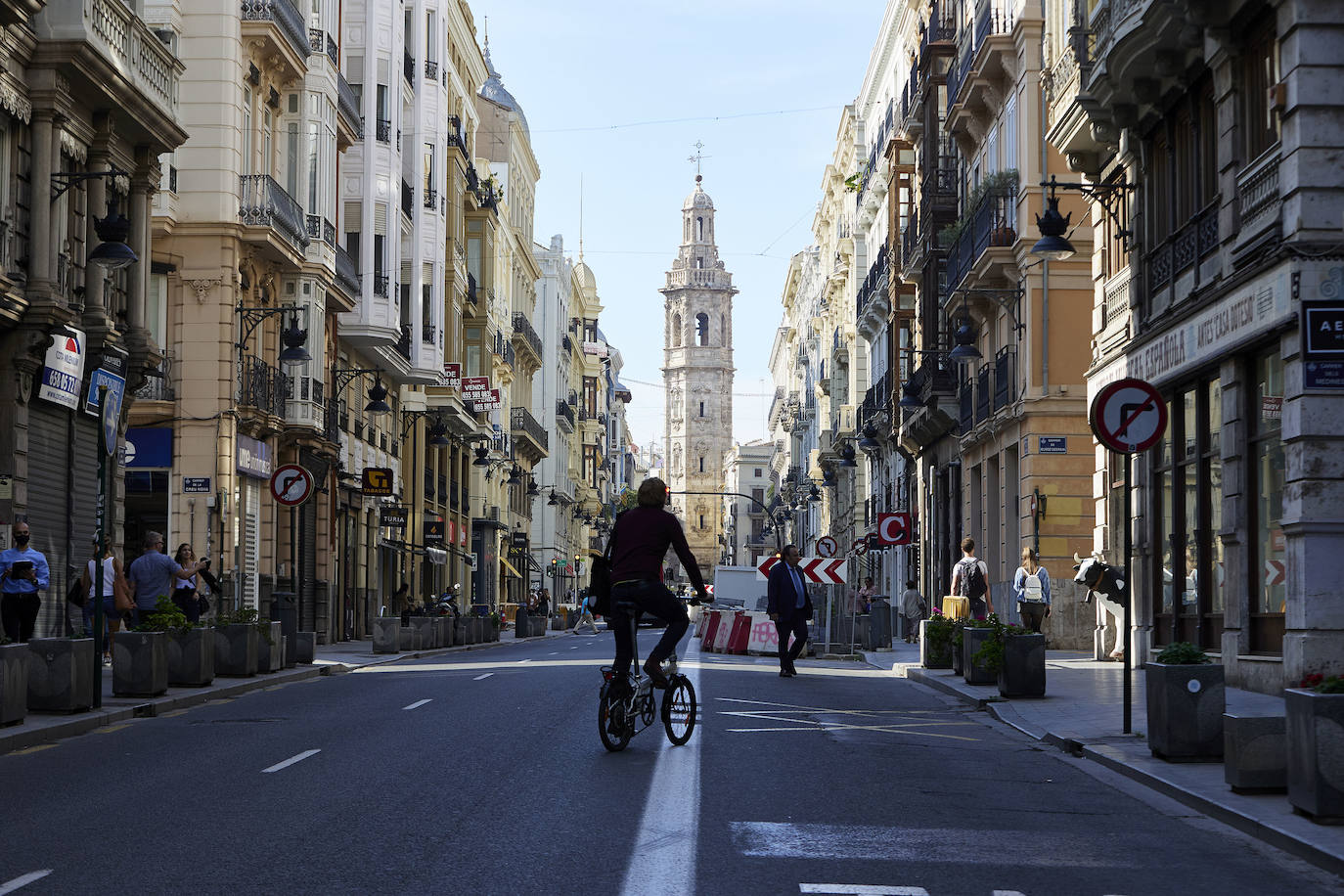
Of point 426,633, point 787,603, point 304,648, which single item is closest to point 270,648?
point 304,648

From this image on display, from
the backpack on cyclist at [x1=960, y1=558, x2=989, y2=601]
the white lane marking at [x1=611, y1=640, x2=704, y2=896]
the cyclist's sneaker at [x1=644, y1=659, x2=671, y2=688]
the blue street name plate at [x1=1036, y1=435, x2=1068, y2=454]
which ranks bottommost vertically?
the white lane marking at [x1=611, y1=640, x2=704, y2=896]

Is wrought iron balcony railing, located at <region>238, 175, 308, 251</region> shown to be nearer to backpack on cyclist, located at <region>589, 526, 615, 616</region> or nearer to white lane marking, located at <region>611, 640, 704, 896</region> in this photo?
backpack on cyclist, located at <region>589, 526, 615, 616</region>

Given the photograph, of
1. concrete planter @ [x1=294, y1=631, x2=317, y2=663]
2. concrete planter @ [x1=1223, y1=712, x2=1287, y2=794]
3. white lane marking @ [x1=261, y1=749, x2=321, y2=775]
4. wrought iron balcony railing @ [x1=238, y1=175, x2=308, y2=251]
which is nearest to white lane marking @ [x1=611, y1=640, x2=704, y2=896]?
white lane marking @ [x1=261, y1=749, x2=321, y2=775]

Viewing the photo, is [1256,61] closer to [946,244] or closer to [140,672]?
[140,672]

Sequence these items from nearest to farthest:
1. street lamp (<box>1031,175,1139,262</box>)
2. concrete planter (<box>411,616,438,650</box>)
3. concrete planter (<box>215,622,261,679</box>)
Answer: street lamp (<box>1031,175,1139,262</box>) → concrete planter (<box>215,622,261,679</box>) → concrete planter (<box>411,616,438,650</box>)

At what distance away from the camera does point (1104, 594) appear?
83.7 feet

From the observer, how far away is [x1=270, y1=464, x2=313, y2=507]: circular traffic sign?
81.8 feet

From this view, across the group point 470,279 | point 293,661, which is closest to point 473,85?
point 470,279

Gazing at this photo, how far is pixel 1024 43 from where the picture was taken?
108 ft

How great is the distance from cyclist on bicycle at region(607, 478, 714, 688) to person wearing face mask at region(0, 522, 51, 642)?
9.07m

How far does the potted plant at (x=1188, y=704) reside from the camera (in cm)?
1206

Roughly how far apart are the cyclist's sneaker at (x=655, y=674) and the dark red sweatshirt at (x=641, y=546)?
2.03 feet

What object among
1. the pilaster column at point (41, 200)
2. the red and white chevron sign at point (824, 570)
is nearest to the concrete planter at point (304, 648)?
the pilaster column at point (41, 200)

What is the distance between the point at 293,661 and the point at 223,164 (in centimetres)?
1177
